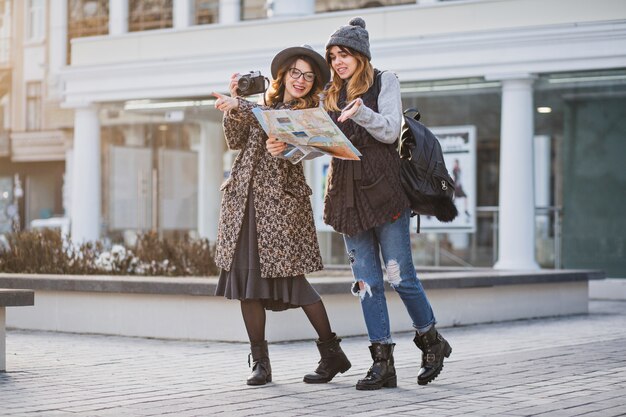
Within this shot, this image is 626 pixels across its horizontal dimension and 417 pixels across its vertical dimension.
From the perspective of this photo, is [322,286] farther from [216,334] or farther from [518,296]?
[518,296]

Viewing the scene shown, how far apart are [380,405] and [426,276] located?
5.94 m

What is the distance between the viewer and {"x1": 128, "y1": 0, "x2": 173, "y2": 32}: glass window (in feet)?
83.9

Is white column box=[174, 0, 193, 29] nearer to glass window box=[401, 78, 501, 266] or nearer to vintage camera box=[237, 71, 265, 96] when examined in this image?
glass window box=[401, 78, 501, 266]

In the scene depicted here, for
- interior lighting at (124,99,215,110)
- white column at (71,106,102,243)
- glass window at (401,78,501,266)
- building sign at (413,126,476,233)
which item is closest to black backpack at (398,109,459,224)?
glass window at (401,78,501,266)

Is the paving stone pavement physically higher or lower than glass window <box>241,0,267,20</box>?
lower

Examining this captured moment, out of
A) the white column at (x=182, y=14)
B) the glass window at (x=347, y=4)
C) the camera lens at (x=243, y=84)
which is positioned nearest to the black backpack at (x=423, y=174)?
the camera lens at (x=243, y=84)

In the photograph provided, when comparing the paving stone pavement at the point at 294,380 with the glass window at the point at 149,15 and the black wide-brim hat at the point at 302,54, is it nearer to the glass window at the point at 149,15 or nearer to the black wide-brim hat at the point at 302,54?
the black wide-brim hat at the point at 302,54

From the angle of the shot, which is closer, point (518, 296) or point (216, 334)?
point (216, 334)

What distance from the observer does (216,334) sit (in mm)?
10312

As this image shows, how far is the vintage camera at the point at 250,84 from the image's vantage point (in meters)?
7.12

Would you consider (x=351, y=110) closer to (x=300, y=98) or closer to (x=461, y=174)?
(x=300, y=98)

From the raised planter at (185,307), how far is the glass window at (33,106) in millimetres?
30720

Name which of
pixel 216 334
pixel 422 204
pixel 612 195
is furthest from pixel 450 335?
pixel 612 195

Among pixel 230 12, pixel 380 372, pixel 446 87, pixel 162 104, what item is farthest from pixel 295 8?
pixel 380 372
